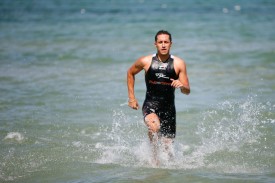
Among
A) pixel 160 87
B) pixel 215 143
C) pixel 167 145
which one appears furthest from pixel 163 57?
pixel 215 143

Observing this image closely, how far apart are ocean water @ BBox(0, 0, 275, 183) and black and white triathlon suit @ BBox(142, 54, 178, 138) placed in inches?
20.2

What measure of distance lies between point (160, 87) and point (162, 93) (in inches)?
3.8

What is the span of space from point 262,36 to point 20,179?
18.9 m

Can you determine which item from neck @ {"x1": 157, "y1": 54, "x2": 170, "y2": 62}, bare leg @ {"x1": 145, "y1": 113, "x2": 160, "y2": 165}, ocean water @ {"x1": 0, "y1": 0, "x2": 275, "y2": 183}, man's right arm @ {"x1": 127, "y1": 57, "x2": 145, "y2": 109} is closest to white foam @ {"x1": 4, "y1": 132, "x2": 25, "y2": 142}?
ocean water @ {"x1": 0, "y1": 0, "x2": 275, "y2": 183}

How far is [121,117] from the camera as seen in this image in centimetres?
1062

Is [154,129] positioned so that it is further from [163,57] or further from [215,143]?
[215,143]

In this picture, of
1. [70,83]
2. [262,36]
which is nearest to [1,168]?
[70,83]

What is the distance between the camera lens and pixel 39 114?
10.9 meters

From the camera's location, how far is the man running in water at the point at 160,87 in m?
7.20

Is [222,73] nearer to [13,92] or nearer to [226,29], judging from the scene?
[13,92]

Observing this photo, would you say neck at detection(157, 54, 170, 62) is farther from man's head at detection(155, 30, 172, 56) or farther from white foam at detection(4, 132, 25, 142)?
white foam at detection(4, 132, 25, 142)

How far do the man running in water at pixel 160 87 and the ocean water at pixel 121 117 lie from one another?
0.42 metres

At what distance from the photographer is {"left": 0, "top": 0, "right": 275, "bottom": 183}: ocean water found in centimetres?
739

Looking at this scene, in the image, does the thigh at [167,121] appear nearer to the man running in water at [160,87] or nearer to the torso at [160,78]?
the man running in water at [160,87]
